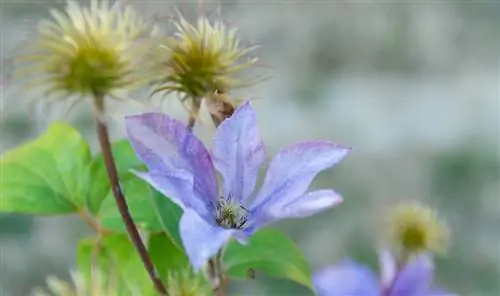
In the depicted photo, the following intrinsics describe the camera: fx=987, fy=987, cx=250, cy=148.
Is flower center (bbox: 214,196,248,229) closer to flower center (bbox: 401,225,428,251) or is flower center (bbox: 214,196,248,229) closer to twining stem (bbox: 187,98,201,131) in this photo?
twining stem (bbox: 187,98,201,131)

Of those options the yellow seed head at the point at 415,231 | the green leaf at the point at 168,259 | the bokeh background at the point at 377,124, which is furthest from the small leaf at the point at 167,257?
the bokeh background at the point at 377,124

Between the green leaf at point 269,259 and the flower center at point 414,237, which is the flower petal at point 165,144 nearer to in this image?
the green leaf at point 269,259

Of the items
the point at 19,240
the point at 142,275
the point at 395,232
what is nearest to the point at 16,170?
the point at 142,275

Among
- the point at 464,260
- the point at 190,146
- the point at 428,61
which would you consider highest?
the point at 190,146

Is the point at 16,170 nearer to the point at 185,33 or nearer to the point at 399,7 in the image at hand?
the point at 185,33

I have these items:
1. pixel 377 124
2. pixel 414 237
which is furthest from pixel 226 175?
pixel 377 124
